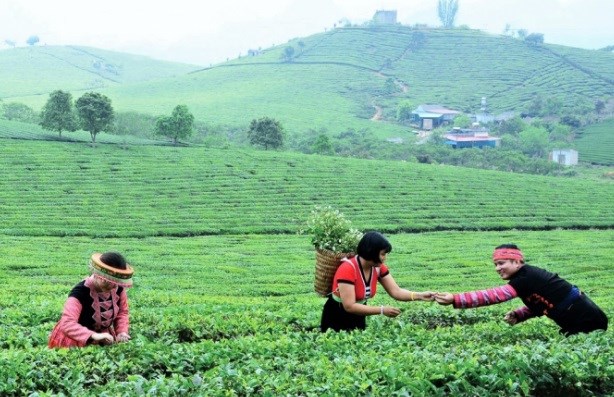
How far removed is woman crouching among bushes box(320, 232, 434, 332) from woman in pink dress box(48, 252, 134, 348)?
225 centimetres

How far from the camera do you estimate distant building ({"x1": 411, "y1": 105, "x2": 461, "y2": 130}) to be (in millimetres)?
115075

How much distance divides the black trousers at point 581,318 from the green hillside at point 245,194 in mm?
27785

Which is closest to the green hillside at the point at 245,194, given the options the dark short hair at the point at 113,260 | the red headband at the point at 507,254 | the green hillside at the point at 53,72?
the red headband at the point at 507,254

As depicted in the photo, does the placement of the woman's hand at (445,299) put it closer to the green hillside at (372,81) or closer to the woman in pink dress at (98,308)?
the woman in pink dress at (98,308)

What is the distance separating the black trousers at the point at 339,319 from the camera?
27.2 ft

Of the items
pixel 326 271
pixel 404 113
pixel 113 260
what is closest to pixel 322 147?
pixel 404 113

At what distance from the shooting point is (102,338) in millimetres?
7016

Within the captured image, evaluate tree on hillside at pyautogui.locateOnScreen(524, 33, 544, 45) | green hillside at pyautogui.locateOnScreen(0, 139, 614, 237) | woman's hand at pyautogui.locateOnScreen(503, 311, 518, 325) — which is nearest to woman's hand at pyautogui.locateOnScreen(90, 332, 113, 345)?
woman's hand at pyautogui.locateOnScreen(503, 311, 518, 325)

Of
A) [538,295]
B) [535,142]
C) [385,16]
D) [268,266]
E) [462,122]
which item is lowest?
[268,266]

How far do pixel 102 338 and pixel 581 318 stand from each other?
494 centimetres

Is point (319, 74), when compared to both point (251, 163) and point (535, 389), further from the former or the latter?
point (535, 389)

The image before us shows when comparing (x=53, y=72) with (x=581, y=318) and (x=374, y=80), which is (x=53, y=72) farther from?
(x=581, y=318)

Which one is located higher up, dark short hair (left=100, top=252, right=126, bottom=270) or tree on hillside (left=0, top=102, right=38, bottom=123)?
tree on hillside (left=0, top=102, right=38, bottom=123)

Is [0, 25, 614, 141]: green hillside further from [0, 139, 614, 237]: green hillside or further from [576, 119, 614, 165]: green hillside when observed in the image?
[0, 139, 614, 237]: green hillside
